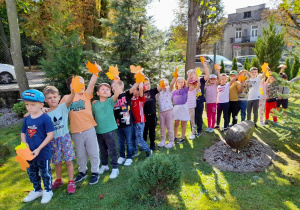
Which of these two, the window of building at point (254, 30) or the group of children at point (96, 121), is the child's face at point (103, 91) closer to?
the group of children at point (96, 121)

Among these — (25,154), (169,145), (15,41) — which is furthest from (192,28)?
(15,41)

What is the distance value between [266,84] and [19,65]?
8.11 metres

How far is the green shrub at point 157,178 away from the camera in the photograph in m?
2.70

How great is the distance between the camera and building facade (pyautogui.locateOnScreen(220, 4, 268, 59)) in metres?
32.6

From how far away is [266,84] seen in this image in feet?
20.3

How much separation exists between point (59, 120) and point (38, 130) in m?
0.35

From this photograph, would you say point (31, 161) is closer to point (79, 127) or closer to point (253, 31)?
point (79, 127)

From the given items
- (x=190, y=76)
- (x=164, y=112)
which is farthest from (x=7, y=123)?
(x=190, y=76)

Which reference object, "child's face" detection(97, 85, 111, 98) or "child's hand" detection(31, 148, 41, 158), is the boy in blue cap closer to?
"child's hand" detection(31, 148, 41, 158)

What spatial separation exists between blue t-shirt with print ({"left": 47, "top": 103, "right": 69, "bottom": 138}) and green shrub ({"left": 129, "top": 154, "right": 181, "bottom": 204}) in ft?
4.19

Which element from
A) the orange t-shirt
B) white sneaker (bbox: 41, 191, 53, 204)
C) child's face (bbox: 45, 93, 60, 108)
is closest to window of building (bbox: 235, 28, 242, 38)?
the orange t-shirt

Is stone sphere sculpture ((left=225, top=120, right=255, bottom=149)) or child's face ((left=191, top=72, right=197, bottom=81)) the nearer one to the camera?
stone sphere sculpture ((left=225, top=120, right=255, bottom=149))

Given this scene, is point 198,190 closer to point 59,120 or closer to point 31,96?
point 59,120

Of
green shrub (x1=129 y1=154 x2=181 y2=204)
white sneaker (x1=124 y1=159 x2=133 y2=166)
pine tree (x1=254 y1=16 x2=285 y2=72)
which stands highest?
pine tree (x1=254 y1=16 x2=285 y2=72)
